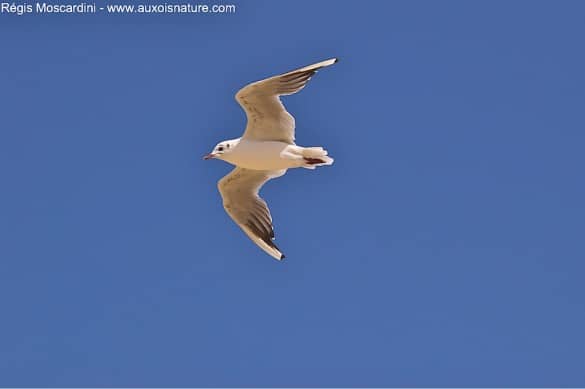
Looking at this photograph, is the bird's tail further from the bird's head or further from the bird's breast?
the bird's head

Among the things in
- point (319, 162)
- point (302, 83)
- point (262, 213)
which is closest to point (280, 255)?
point (262, 213)

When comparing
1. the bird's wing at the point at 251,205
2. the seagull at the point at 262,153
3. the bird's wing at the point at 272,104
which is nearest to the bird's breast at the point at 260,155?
the seagull at the point at 262,153

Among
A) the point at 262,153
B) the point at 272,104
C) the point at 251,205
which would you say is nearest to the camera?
the point at 272,104

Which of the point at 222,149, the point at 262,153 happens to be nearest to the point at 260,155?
the point at 262,153

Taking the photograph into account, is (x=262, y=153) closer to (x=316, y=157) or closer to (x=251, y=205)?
(x=316, y=157)

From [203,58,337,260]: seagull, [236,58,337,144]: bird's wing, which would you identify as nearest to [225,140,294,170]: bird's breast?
[203,58,337,260]: seagull

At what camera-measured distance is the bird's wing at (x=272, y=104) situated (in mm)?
12680

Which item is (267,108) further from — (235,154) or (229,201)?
(229,201)

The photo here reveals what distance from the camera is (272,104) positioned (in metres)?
13.0

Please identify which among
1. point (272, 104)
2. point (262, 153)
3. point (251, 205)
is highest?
point (272, 104)

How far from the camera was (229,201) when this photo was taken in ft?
47.0

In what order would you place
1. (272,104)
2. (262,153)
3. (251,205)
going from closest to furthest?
(272,104) → (262,153) → (251,205)

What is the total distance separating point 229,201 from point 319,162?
1658 millimetres

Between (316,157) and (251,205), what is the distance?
1.51 m
